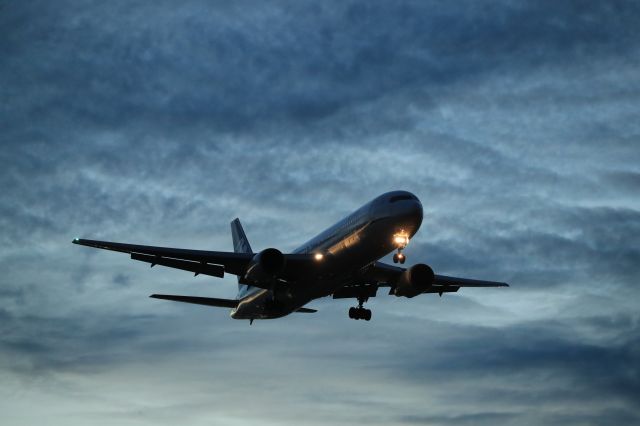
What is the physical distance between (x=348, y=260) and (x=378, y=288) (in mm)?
9874

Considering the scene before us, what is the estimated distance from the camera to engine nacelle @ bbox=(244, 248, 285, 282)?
4566cm

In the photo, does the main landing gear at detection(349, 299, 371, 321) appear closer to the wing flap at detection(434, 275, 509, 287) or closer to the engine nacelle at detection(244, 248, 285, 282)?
the wing flap at detection(434, 275, 509, 287)

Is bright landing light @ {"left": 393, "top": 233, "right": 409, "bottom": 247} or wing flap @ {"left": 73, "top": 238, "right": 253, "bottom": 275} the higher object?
bright landing light @ {"left": 393, "top": 233, "right": 409, "bottom": 247}

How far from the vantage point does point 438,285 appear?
184 ft

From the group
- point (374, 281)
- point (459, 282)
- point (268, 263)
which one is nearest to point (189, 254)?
point (268, 263)

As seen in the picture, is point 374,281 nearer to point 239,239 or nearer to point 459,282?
point 459,282

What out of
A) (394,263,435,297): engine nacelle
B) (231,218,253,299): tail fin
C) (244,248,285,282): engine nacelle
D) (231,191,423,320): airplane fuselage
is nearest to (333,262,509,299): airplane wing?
(394,263,435,297): engine nacelle

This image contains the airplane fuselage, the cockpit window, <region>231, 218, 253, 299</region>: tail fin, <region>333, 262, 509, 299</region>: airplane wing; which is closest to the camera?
the airplane fuselage

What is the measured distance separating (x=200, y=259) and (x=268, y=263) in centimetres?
514

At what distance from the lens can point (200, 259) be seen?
48781 millimetres

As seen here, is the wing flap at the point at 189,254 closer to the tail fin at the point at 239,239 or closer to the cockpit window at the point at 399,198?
the cockpit window at the point at 399,198

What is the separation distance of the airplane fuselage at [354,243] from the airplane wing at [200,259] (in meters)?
0.90

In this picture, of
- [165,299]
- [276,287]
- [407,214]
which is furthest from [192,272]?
[407,214]

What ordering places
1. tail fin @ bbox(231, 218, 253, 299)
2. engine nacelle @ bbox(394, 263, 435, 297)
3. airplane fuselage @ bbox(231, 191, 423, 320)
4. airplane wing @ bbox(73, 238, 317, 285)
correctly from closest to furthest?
airplane fuselage @ bbox(231, 191, 423, 320) < airplane wing @ bbox(73, 238, 317, 285) < engine nacelle @ bbox(394, 263, 435, 297) < tail fin @ bbox(231, 218, 253, 299)
